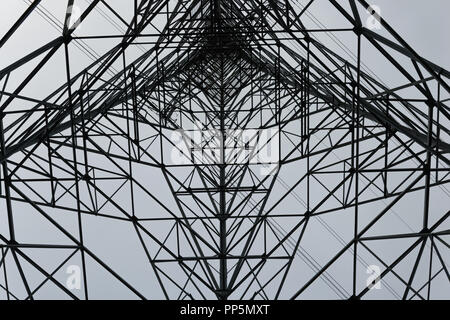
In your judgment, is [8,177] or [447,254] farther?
[447,254]

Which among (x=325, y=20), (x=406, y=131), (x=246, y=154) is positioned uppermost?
(x=325, y=20)

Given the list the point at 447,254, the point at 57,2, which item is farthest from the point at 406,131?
the point at 57,2
